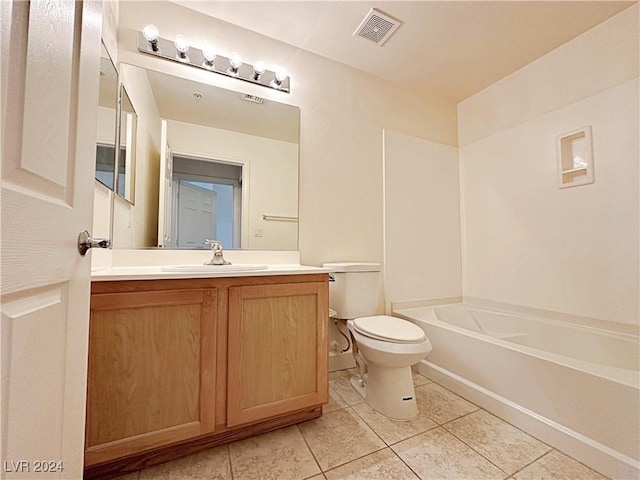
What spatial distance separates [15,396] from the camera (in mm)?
440

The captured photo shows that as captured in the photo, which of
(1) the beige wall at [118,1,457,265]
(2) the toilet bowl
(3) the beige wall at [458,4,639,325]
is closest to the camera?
(2) the toilet bowl

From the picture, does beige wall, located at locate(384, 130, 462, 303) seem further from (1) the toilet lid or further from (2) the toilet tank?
(1) the toilet lid

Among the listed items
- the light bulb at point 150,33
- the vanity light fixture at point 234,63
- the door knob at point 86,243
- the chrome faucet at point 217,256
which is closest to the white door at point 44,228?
the door knob at point 86,243

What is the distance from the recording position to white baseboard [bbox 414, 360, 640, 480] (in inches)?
43.8

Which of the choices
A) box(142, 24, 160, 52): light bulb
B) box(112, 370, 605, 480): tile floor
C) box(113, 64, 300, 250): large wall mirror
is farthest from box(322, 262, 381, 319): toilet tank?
box(142, 24, 160, 52): light bulb

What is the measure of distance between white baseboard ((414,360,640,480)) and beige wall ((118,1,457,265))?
1036 mm

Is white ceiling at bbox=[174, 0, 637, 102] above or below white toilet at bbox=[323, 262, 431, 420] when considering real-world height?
above

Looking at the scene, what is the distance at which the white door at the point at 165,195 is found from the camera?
63.9 inches

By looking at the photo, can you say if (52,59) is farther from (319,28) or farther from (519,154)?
(519,154)

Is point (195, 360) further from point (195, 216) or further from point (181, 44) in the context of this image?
point (181, 44)

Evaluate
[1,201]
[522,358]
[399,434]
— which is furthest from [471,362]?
[1,201]

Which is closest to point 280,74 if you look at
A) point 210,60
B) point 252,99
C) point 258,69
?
point 258,69

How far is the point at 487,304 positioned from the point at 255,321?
212 cm

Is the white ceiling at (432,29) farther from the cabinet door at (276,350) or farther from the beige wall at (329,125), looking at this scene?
the cabinet door at (276,350)
